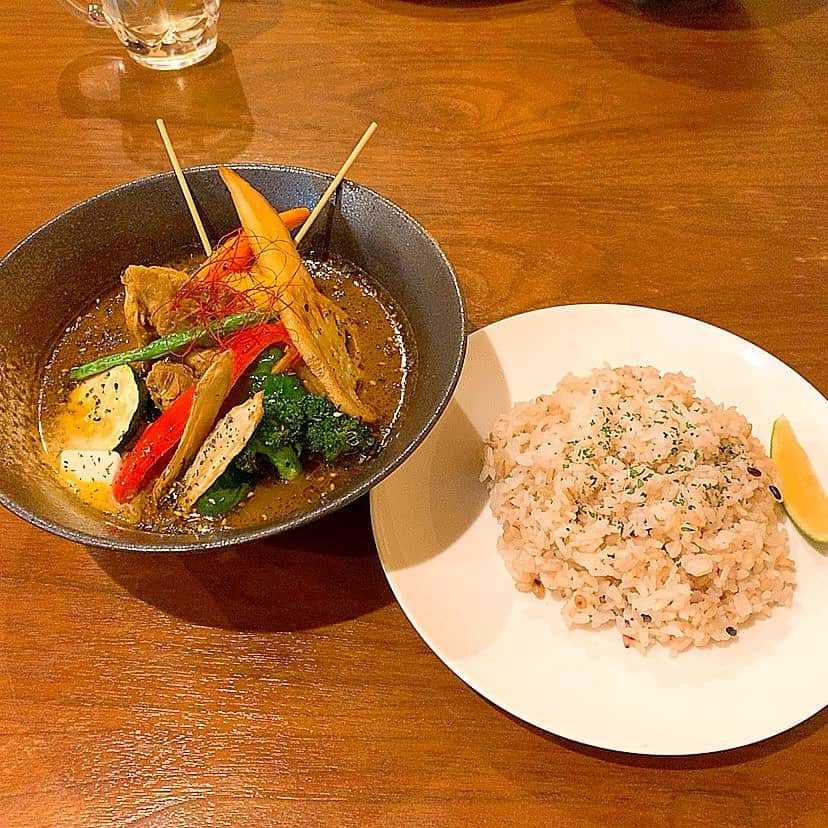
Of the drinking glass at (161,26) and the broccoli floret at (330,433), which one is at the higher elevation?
the drinking glass at (161,26)

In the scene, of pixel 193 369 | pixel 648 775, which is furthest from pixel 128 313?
pixel 648 775

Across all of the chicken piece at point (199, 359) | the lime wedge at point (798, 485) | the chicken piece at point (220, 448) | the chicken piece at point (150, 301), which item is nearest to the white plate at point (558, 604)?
the lime wedge at point (798, 485)

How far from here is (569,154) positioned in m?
2.31

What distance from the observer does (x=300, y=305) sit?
1551mm

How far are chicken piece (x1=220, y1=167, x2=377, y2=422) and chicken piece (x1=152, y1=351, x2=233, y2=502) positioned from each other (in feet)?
0.48

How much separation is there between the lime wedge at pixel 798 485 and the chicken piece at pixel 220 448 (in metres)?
0.94

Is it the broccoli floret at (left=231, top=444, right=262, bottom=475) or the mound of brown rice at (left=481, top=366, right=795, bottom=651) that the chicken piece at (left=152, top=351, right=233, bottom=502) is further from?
the mound of brown rice at (left=481, top=366, right=795, bottom=651)

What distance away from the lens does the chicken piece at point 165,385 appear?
1.51 meters

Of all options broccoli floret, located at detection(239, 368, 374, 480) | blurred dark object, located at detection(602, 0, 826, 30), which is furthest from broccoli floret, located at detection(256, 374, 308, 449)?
blurred dark object, located at detection(602, 0, 826, 30)

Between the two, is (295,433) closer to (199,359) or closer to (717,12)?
(199,359)

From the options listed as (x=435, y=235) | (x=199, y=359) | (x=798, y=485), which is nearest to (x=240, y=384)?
(x=199, y=359)

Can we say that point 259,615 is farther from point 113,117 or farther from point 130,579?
point 113,117

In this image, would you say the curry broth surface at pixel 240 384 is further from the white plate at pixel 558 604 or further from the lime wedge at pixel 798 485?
the lime wedge at pixel 798 485

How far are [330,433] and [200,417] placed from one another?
0.22 metres
